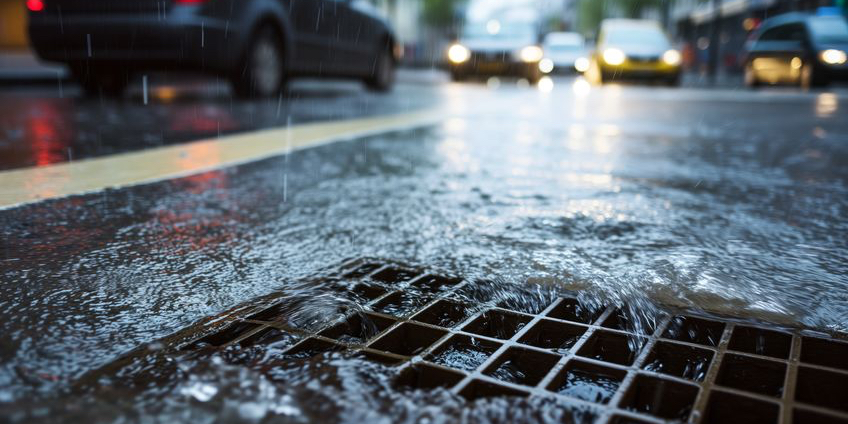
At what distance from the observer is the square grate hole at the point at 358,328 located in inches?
62.2

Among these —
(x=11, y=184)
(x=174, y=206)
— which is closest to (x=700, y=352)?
(x=174, y=206)

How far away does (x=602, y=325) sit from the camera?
165 centimetres

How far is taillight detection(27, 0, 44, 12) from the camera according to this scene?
7.25 meters

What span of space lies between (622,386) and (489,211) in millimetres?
1511

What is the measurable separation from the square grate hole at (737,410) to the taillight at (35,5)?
7536mm

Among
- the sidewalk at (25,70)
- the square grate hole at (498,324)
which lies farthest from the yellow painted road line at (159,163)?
the sidewalk at (25,70)

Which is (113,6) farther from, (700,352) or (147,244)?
(700,352)

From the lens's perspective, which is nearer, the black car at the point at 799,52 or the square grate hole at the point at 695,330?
the square grate hole at the point at 695,330

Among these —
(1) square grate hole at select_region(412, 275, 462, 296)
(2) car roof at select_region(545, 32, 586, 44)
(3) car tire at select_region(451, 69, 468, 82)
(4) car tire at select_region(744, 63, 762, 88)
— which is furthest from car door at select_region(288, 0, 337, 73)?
(2) car roof at select_region(545, 32, 586, 44)

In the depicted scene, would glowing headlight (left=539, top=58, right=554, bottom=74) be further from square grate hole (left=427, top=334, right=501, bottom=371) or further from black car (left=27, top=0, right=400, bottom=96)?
square grate hole (left=427, top=334, right=501, bottom=371)

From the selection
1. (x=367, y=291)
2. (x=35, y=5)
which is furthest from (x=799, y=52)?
(x=367, y=291)

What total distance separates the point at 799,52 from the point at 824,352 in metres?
14.9

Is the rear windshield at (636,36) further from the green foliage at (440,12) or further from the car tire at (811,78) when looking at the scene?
the green foliage at (440,12)

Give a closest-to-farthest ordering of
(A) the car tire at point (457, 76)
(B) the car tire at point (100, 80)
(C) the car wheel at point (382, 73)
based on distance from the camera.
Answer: (B) the car tire at point (100, 80), (C) the car wheel at point (382, 73), (A) the car tire at point (457, 76)
